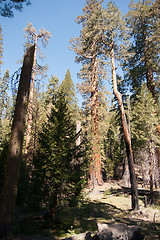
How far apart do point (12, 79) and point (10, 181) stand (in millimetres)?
4243

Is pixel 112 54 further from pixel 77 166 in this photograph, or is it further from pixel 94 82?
pixel 77 166

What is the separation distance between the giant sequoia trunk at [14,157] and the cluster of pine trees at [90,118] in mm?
72

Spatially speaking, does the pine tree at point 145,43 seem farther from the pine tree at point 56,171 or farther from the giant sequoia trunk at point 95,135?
the pine tree at point 56,171

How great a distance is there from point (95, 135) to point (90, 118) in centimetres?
194

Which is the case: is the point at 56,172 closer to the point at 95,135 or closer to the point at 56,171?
the point at 56,171

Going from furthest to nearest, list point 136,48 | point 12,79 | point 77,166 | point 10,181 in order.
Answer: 1. point 136,48
2. point 77,166
3. point 12,79
4. point 10,181

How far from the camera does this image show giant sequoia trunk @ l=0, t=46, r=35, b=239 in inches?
204

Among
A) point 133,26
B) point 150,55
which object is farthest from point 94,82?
point 133,26

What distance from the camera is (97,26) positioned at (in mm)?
11812

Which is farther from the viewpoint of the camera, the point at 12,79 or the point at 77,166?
the point at 77,166

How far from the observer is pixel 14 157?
19.0 ft

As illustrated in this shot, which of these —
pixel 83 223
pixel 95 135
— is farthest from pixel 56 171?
pixel 95 135

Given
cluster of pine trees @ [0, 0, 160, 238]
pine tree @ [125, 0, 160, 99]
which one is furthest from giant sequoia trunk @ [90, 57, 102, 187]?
pine tree @ [125, 0, 160, 99]

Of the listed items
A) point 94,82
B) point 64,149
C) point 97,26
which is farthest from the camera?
point 94,82
